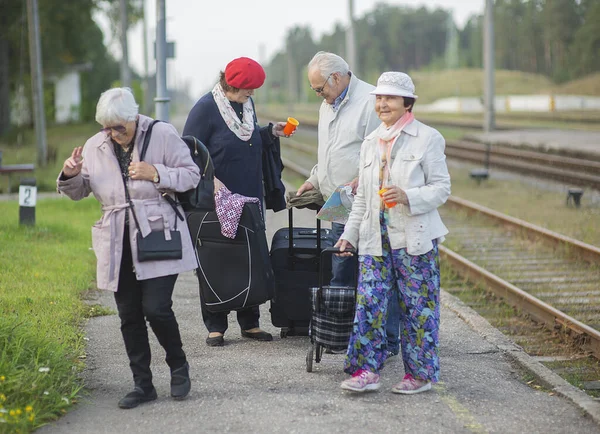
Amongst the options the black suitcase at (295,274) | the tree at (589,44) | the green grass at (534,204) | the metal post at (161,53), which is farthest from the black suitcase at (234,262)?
the tree at (589,44)

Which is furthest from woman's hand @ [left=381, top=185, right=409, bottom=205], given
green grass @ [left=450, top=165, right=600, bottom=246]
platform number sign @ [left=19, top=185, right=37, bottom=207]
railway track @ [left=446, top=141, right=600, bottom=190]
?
railway track @ [left=446, top=141, right=600, bottom=190]

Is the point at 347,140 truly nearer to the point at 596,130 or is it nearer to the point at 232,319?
the point at 232,319

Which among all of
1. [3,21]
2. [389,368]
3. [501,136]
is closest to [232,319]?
[389,368]

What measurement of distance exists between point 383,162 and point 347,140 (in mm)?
819

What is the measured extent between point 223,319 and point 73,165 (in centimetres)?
224

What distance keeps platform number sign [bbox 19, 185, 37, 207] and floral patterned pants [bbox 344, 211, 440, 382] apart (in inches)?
319

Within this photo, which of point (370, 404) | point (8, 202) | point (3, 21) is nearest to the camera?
point (370, 404)

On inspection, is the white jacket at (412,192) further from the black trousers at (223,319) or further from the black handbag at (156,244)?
the black trousers at (223,319)

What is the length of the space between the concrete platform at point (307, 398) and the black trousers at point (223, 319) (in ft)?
0.41

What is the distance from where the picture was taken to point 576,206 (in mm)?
15484

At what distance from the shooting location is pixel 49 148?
82.6 feet

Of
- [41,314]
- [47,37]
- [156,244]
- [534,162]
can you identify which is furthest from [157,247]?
[47,37]

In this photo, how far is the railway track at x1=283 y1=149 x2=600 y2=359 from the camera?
8.52 m

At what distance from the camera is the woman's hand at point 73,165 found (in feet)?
16.8
